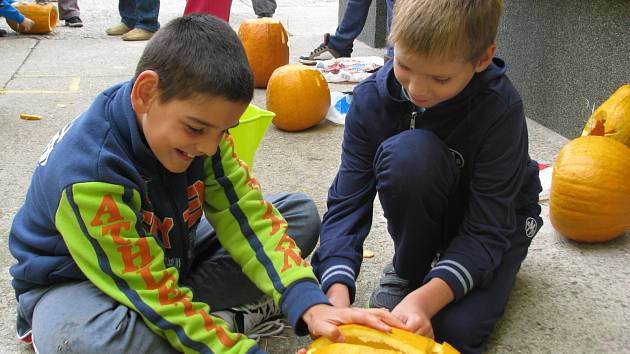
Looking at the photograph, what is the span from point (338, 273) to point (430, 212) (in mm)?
299

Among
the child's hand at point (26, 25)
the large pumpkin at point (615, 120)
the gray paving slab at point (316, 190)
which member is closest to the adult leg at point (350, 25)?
the gray paving slab at point (316, 190)

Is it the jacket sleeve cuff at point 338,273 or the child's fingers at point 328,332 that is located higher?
the child's fingers at point 328,332

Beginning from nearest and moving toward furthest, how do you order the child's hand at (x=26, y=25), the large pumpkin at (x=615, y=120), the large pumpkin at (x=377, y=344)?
the large pumpkin at (x=377, y=344) → the large pumpkin at (x=615, y=120) → the child's hand at (x=26, y=25)

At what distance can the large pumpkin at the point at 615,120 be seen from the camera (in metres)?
2.63

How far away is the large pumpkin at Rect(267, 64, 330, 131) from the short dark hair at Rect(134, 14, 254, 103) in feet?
6.53

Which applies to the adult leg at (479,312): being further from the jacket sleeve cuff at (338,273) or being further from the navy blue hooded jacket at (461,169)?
the jacket sleeve cuff at (338,273)

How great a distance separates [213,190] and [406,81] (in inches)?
23.4

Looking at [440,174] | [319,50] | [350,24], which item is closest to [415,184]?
[440,174]

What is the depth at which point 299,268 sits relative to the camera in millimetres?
1677

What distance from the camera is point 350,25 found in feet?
17.3

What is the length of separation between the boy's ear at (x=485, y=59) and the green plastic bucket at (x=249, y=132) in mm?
891

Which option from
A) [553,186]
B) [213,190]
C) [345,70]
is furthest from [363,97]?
[345,70]

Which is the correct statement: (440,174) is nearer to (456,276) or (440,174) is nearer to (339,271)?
(456,276)

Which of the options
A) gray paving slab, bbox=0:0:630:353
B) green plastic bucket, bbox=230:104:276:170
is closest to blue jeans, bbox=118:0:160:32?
gray paving slab, bbox=0:0:630:353
